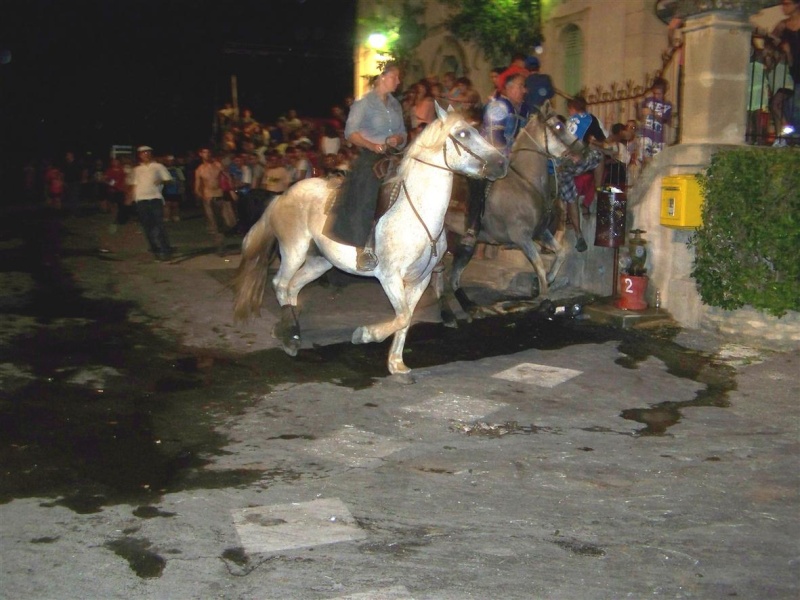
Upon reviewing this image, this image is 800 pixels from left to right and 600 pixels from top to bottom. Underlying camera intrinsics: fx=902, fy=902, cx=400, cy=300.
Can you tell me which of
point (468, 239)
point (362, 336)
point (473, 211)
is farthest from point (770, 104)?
point (362, 336)

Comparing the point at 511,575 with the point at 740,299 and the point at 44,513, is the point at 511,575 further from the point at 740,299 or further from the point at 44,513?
the point at 740,299

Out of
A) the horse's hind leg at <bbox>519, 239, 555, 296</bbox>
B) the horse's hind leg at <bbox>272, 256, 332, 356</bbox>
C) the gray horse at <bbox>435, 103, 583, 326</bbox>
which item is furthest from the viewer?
the horse's hind leg at <bbox>519, 239, 555, 296</bbox>

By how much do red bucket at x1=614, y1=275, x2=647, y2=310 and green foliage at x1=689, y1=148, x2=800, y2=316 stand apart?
3.01 ft

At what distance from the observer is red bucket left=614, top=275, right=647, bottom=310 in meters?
10.9

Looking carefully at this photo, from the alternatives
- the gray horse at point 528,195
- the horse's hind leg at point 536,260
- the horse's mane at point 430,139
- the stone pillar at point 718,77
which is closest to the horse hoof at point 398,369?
the horse's mane at point 430,139

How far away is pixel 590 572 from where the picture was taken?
4773mm

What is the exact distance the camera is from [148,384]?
838 centimetres

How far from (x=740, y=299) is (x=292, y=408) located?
16.8 feet

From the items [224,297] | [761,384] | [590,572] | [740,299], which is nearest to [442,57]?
[224,297]

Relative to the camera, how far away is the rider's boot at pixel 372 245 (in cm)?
844

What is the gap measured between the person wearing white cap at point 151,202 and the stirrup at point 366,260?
26.9 feet

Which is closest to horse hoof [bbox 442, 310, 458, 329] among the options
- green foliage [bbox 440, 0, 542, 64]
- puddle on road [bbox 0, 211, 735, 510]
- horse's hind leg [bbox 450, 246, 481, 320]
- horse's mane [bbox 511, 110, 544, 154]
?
puddle on road [bbox 0, 211, 735, 510]

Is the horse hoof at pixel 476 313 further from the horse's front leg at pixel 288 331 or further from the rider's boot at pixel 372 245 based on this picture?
the rider's boot at pixel 372 245

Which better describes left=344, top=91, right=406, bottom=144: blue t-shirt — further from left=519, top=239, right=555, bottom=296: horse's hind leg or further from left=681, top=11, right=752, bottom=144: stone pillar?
left=681, top=11, right=752, bottom=144: stone pillar
